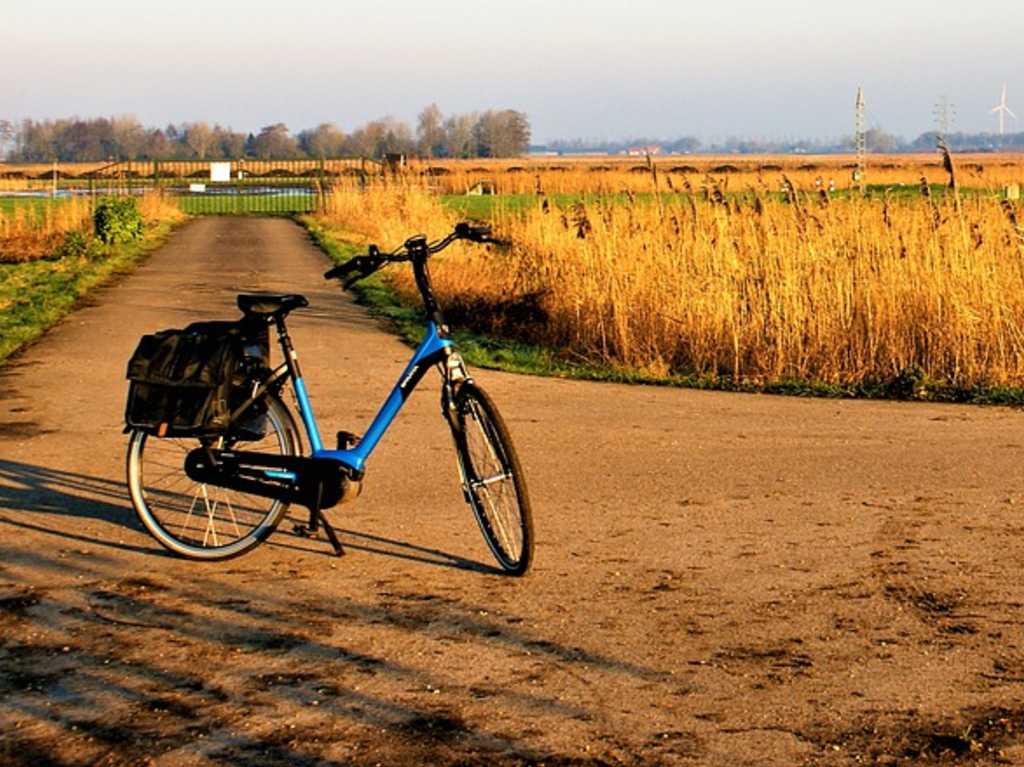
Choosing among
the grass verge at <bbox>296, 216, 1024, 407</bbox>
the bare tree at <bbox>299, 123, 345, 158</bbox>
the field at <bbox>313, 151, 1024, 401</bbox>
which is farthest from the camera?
the bare tree at <bbox>299, 123, 345, 158</bbox>

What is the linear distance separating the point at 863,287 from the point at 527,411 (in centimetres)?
334

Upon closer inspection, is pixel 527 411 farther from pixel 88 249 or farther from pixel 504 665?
pixel 88 249

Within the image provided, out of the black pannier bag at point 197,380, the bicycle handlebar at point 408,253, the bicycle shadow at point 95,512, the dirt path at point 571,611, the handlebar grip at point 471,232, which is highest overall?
the handlebar grip at point 471,232

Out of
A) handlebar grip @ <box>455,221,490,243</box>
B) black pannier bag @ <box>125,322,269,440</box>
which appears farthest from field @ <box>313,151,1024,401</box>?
black pannier bag @ <box>125,322,269,440</box>

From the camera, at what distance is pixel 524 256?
17.0m

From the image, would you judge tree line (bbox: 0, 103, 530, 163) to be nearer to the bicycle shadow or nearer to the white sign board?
the white sign board

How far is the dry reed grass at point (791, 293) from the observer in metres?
12.1

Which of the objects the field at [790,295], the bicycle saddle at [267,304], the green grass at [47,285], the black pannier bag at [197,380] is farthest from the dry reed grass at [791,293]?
the black pannier bag at [197,380]

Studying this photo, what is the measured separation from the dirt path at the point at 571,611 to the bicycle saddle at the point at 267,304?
1103 millimetres

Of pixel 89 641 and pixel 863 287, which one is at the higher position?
pixel 863 287

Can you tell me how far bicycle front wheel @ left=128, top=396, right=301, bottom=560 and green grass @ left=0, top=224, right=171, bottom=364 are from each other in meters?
6.85

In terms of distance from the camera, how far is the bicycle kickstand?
6.69 metres

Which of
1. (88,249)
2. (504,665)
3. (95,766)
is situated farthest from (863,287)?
(88,249)

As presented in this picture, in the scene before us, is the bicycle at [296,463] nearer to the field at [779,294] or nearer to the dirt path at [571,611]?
the dirt path at [571,611]
